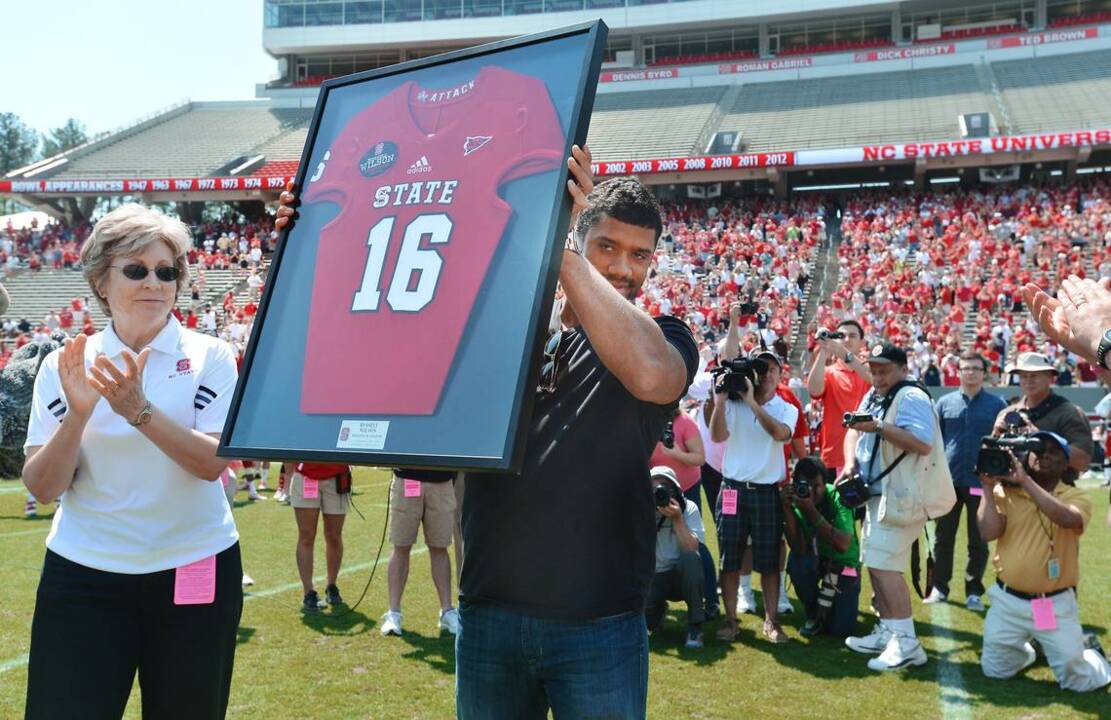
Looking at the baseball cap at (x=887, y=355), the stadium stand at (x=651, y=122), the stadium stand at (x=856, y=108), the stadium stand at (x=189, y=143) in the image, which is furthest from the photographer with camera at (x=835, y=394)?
the stadium stand at (x=189, y=143)

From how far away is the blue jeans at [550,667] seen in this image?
6.73ft

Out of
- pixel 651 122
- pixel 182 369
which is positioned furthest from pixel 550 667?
pixel 651 122

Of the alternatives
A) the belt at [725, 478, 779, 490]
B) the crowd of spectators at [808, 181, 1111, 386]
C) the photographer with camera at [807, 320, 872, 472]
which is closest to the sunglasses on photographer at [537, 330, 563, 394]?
the belt at [725, 478, 779, 490]

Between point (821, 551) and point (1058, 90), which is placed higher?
point (1058, 90)

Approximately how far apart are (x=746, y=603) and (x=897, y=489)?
1867 mm

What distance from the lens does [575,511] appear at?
2.05 metres

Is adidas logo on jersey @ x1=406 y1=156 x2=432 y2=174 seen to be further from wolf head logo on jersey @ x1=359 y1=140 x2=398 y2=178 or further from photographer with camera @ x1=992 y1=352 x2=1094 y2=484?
photographer with camera @ x1=992 y1=352 x2=1094 y2=484

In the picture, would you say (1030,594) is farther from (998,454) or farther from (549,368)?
(549,368)

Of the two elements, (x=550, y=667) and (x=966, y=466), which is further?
(x=966, y=466)

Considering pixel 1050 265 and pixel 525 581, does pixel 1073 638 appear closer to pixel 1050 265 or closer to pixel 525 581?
pixel 525 581

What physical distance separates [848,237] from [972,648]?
79.6 feet

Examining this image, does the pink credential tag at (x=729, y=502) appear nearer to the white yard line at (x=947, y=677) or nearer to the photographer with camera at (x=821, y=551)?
the photographer with camera at (x=821, y=551)

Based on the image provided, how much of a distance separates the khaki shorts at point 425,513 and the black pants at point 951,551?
3.89 metres

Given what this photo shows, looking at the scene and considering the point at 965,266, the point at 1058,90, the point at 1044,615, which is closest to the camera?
the point at 1044,615
